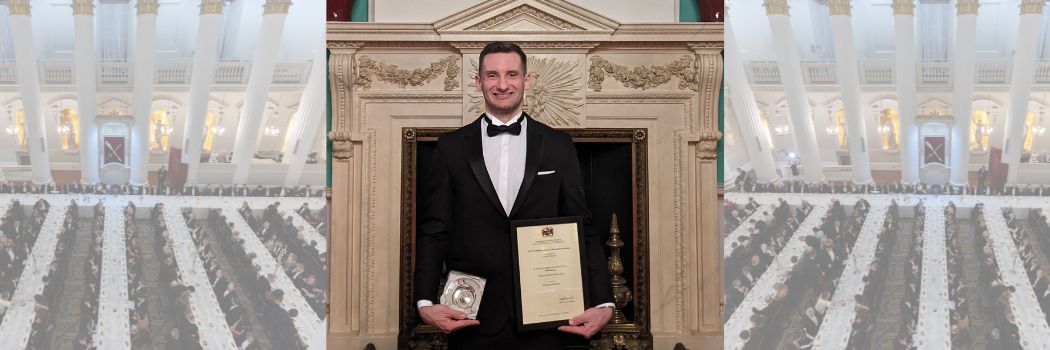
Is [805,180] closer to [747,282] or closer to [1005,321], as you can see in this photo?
[747,282]

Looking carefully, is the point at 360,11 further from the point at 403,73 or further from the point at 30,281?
the point at 30,281

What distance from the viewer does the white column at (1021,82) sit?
2930mm

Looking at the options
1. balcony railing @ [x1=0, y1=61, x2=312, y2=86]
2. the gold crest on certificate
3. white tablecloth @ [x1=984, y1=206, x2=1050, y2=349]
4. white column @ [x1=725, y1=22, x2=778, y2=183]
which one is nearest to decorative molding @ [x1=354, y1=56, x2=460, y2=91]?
balcony railing @ [x1=0, y1=61, x2=312, y2=86]

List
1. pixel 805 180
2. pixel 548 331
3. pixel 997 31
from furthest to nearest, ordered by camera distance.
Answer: pixel 805 180, pixel 997 31, pixel 548 331

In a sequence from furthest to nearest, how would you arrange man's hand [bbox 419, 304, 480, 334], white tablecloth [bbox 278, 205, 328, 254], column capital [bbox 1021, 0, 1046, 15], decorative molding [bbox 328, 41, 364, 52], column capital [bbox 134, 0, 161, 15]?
decorative molding [bbox 328, 41, 364, 52], white tablecloth [bbox 278, 205, 328, 254], column capital [bbox 134, 0, 161, 15], column capital [bbox 1021, 0, 1046, 15], man's hand [bbox 419, 304, 480, 334]

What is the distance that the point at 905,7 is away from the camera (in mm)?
3066

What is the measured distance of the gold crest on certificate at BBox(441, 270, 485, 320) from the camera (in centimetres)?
204

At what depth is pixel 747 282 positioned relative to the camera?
3.26 m

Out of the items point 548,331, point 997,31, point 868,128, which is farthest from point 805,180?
point 548,331

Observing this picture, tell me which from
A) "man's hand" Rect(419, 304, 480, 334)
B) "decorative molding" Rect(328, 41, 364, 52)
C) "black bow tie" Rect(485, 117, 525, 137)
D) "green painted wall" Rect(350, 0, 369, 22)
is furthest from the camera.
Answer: "green painted wall" Rect(350, 0, 369, 22)

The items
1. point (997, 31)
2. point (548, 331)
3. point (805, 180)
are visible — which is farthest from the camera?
point (805, 180)

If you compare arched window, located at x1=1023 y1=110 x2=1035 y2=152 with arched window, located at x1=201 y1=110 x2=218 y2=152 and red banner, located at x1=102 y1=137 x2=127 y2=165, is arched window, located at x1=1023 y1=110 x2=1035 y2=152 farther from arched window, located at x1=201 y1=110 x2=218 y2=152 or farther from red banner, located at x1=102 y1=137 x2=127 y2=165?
red banner, located at x1=102 y1=137 x2=127 y2=165

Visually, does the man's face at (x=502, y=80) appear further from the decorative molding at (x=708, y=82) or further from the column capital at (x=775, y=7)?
the column capital at (x=775, y=7)

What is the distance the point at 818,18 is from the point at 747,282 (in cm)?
111
